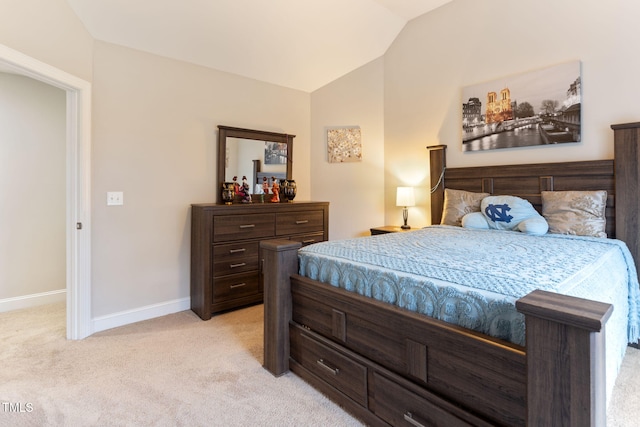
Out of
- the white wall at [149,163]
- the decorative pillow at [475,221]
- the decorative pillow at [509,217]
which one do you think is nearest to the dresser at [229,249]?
the white wall at [149,163]

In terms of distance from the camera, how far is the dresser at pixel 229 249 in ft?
9.75

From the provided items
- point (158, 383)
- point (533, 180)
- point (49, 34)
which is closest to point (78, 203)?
point (49, 34)

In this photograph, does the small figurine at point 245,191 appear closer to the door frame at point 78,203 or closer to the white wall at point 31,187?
the door frame at point 78,203

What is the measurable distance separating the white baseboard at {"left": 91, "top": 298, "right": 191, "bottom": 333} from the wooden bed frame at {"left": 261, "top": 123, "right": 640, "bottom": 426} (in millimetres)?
1484

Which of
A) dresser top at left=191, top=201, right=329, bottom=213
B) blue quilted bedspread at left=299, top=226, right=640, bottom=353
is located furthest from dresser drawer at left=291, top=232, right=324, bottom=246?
blue quilted bedspread at left=299, top=226, right=640, bottom=353

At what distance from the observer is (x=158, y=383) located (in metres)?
1.97

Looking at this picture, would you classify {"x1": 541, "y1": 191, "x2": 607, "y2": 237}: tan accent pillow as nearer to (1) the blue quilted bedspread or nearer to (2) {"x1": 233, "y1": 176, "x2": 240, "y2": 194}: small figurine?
(1) the blue quilted bedspread

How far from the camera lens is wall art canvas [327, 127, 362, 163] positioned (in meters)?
4.13

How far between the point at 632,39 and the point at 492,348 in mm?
2784

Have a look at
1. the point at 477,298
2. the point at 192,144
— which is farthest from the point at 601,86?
the point at 192,144

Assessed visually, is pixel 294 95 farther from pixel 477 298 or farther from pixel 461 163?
pixel 477 298

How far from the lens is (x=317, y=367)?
6.13ft

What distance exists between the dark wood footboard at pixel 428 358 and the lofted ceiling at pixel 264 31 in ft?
7.10

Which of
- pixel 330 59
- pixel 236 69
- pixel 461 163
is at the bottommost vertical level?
pixel 461 163
